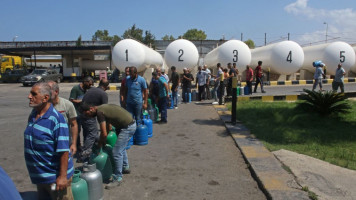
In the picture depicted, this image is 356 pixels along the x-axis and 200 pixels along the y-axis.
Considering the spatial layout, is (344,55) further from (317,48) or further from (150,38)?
(150,38)

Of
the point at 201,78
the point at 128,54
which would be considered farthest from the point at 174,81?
the point at 128,54

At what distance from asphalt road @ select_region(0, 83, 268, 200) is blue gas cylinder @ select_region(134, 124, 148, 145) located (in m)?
0.17

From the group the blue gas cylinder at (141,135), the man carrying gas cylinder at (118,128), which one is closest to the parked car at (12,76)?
the blue gas cylinder at (141,135)

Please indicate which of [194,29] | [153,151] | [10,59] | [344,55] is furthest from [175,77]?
[194,29]

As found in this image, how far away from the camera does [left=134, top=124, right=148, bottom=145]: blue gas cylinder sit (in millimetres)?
6156

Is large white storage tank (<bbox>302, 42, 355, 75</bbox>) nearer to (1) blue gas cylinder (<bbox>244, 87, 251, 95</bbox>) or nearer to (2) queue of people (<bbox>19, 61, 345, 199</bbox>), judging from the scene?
(1) blue gas cylinder (<bbox>244, 87, 251, 95</bbox>)

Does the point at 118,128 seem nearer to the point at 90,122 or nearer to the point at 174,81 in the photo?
the point at 90,122

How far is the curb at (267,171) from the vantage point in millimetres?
3625

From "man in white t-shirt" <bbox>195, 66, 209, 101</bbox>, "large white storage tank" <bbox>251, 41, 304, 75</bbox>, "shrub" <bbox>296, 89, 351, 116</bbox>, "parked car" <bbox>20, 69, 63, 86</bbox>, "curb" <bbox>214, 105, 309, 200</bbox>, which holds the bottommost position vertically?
"curb" <bbox>214, 105, 309, 200</bbox>

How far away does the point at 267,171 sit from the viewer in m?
4.37

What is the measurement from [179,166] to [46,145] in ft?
9.46

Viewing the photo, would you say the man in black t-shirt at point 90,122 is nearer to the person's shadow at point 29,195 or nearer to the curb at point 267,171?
the person's shadow at point 29,195

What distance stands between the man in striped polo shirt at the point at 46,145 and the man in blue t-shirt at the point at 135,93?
3697 mm

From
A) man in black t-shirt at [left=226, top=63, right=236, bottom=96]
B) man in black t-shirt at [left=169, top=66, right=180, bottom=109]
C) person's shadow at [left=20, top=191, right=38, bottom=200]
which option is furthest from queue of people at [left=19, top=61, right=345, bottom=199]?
man in black t-shirt at [left=226, top=63, right=236, bottom=96]
